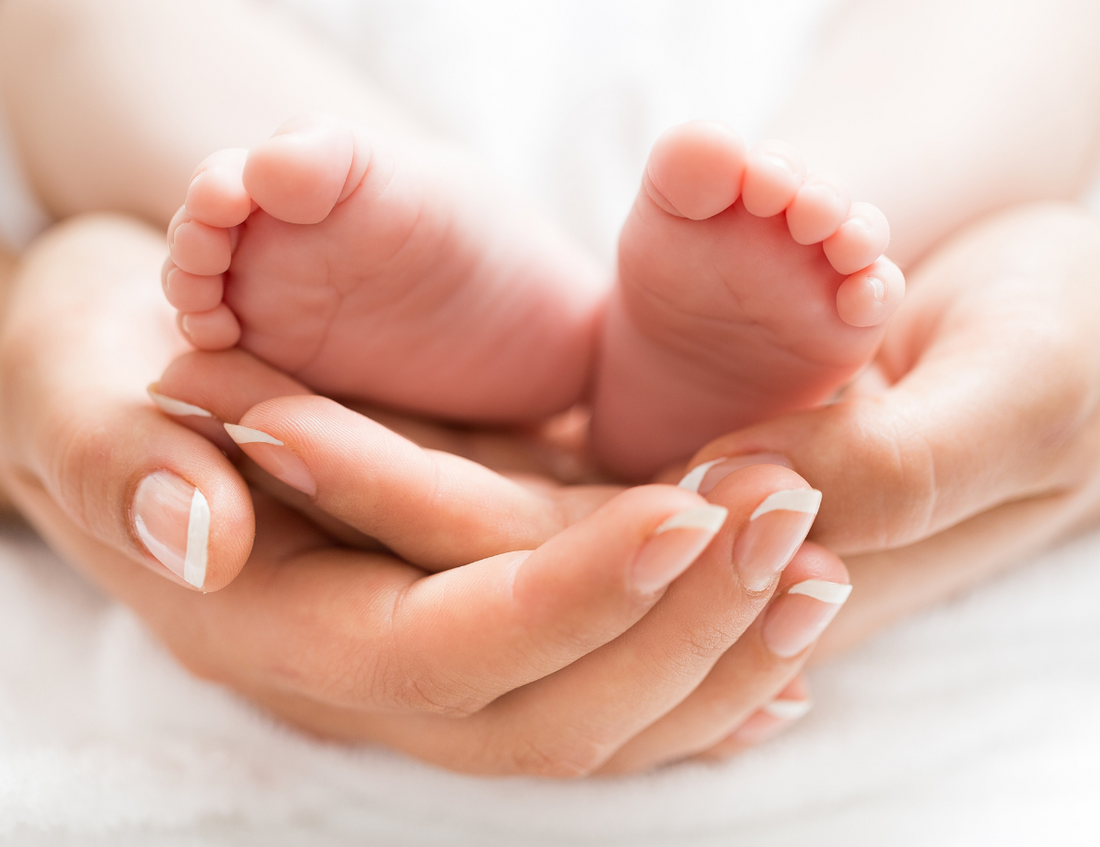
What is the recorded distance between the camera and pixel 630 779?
0.63 meters

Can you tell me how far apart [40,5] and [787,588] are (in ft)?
2.82

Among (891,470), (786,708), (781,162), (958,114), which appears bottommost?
(786,708)

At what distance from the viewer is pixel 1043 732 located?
688mm

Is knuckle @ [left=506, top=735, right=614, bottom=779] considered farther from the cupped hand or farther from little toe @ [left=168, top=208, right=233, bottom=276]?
little toe @ [left=168, top=208, right=233, bottom=276]

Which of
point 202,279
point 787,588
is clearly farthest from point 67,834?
point 787,588

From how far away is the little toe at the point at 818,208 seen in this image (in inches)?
17.2

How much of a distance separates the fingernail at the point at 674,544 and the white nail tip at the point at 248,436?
0.72 feet

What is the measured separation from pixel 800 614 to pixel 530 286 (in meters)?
0.31

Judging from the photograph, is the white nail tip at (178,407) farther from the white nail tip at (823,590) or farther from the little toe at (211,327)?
the white nail tip at (823,590)

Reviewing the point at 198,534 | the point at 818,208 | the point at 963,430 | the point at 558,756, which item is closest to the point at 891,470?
the point at 963,430

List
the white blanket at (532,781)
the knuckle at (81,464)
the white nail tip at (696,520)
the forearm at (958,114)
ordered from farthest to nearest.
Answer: the forearm at (958,114) → the white blanket at (532,781) → the knuckle at (81,464) → the white nail tip at (696,520)

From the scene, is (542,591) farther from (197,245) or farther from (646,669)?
(197,245)

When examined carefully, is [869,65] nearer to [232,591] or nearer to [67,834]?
[232,591]

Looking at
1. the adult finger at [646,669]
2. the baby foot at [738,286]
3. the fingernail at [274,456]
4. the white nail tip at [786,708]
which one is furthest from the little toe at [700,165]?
the white nail tip at [786,708]
